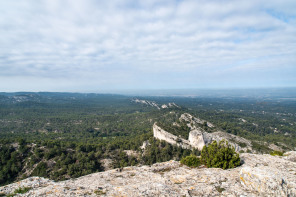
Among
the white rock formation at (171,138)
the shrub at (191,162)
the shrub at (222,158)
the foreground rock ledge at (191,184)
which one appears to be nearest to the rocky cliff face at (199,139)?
the white rock formation at (171,138)

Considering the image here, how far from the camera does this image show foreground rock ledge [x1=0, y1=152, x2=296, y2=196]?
9070 mm

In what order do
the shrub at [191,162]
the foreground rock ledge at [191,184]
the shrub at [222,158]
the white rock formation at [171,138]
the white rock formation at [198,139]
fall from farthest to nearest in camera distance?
the white rock formation at [171,138], the white rock formation at [198,139], the shrub at [191,162], the shrub at [222,158], the foreground rock ledge at [191,184]

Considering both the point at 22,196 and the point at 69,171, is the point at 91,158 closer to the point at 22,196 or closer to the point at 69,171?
the point at 69,171

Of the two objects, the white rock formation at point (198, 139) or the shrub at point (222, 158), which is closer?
the shrub at point (222, 158)

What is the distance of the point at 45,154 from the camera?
44812mm

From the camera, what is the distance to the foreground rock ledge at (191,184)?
9070 millimetres

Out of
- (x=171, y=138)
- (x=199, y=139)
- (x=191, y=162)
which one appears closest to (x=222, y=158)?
(x=191, y=162)

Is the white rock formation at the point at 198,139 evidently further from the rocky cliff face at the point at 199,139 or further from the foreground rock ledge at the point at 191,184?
the foreground rock ledge at the point at 191,184

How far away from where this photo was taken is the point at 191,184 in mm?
11086

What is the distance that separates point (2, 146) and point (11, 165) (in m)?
9.53

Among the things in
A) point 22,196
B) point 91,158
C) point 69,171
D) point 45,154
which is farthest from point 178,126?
point 22,196

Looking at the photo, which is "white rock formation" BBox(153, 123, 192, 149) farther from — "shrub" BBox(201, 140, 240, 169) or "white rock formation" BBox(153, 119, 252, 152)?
"shrub" BBox(201, 140, 240, 169)

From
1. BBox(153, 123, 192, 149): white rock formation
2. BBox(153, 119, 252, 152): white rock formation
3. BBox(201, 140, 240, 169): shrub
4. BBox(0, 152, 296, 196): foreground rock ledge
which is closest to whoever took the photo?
BBox(0, 152, 296, 196): foreground rock ledge

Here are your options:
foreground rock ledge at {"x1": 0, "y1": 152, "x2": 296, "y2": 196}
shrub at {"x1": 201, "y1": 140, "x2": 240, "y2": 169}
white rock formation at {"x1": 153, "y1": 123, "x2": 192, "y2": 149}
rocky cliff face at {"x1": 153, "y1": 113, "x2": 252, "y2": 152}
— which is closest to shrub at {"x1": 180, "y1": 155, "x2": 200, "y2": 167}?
shrub at {"x1": 201, "y1": 140, "x2": 240, "y2": 169}
